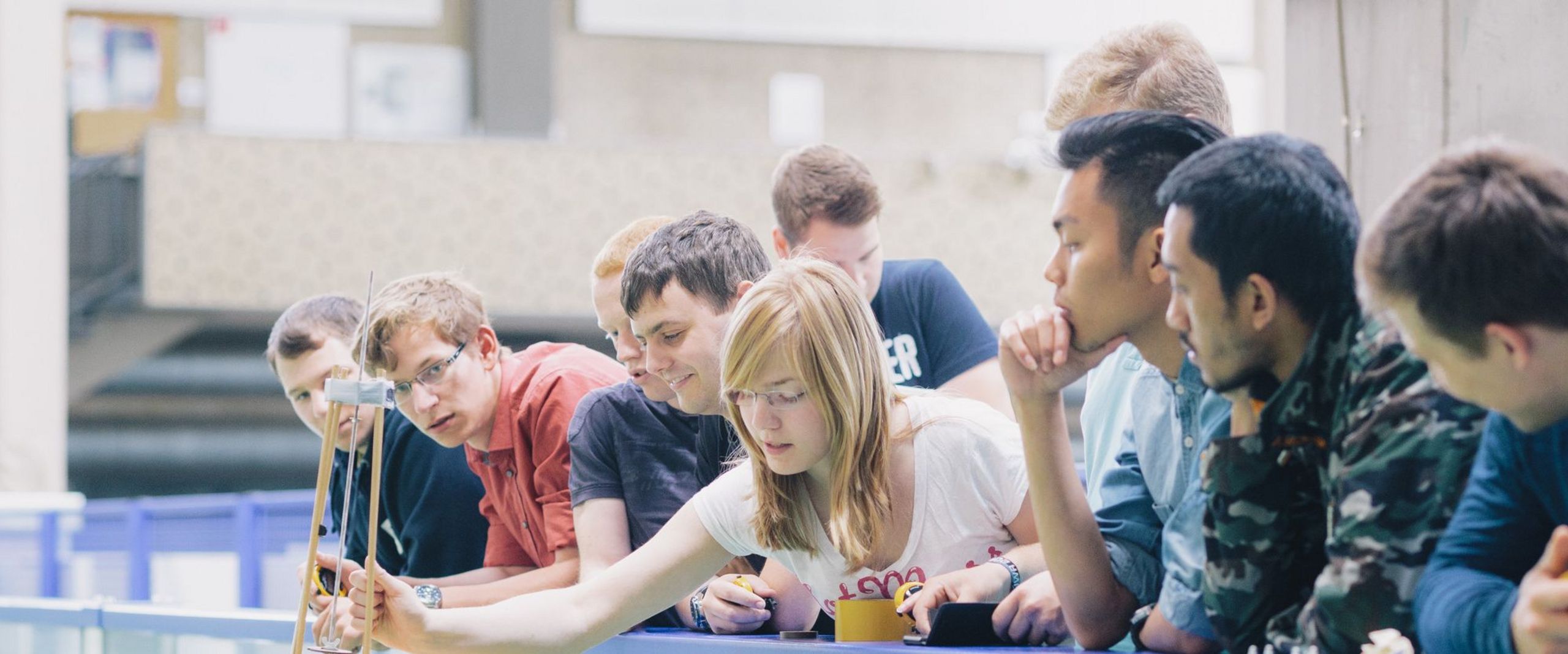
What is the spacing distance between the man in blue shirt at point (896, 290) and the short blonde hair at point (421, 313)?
798 millimetres

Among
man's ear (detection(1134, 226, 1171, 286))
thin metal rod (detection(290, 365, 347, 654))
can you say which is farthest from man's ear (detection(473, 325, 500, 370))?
man's ear (detection(1134, 226, 1171, 286))

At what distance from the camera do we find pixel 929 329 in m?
3.54

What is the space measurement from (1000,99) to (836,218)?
1155cm

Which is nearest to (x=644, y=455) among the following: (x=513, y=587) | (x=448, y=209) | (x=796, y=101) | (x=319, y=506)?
(x=513, y=587)

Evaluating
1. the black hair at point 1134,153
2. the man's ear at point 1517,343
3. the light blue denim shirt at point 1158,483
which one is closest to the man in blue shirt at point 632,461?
the light blue denim shirt at point 1158,483

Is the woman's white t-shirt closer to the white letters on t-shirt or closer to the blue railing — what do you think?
the white letters on t-shirt

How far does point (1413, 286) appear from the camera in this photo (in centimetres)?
127

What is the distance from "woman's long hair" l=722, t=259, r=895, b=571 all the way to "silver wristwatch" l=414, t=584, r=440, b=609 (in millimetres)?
656

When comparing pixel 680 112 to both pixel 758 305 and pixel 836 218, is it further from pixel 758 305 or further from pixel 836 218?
pixel 758 305

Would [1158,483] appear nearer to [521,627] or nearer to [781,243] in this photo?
[521,627]

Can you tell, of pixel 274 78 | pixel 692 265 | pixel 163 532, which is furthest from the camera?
pixel 274 78

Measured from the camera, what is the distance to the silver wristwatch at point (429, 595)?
2521 mm

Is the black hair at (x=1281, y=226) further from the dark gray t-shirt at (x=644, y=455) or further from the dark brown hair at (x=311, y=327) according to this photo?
the dark brown hair at (x=311, y=327)

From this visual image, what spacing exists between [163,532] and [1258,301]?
731cm
